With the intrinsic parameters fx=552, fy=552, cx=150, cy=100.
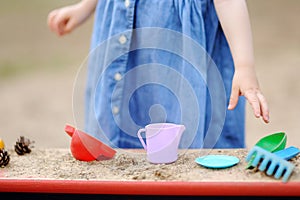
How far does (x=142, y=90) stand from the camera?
94cm

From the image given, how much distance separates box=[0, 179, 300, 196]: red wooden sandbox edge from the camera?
0.66 m

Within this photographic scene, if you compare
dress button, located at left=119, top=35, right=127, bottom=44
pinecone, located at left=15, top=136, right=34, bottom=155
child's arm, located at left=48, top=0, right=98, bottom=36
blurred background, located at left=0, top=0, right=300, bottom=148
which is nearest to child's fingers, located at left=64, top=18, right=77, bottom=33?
child's arm, located at left=48, top=0, right=98, bottom=36

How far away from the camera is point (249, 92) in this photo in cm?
78

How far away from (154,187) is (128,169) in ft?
0.24

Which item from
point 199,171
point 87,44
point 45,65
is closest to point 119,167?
point 199,171

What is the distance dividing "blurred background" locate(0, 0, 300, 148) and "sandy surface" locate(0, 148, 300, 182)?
62 cm

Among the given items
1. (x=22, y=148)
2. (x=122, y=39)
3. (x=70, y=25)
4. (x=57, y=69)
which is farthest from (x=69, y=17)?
(x=57, y=69)

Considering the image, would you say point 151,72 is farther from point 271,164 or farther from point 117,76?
point 271,164

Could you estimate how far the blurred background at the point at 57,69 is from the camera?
199cm

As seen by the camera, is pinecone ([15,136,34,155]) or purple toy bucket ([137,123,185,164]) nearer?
purple toy bucket ([137,123,185,164])

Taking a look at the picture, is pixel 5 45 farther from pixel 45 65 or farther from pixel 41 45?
pixel 45 65

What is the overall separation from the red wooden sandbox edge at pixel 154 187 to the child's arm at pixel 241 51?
0.12m

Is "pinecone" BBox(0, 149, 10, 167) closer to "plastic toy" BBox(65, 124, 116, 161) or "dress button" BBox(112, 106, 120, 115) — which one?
"plastic toy" BBox(65, 124, 116, 161)

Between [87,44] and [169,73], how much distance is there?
7.60ft
